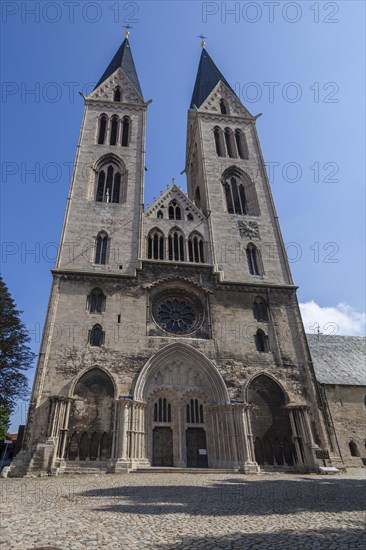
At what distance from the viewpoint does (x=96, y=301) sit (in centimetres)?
2012

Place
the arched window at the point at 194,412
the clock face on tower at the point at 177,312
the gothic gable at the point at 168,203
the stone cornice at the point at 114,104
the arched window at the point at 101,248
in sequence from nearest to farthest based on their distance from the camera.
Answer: the arched window at the point at 194,412
the clock face on tower at the point at 177,312
the arched window at the point at 101,248
the gothic gable at the point at 168,203
the stone cornice at the point at 114,104

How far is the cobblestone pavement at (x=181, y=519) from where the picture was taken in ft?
14.6

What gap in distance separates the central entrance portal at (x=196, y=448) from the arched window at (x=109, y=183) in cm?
1655

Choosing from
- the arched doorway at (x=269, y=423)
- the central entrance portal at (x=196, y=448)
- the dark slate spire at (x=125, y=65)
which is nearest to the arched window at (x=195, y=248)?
the arched doorway at (x=269, y=423)

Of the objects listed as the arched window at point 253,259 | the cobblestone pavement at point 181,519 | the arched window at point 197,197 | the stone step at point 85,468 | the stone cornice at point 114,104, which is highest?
the stone cornice at point 114,104

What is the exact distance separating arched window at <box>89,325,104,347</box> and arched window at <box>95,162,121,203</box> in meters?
10.5

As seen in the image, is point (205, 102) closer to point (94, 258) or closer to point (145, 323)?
point (94, 258)

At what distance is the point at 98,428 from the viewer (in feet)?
53.6

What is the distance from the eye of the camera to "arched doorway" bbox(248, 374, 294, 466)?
56.2 ft

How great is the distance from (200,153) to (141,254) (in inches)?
496

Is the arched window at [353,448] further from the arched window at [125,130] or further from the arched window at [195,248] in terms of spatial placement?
the arched window at [125,130]

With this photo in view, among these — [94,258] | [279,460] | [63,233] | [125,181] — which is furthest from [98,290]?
[279,460]

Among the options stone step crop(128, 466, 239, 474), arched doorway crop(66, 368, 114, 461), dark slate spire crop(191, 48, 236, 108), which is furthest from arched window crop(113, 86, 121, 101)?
stone step crop(128, 466, 239, 474)

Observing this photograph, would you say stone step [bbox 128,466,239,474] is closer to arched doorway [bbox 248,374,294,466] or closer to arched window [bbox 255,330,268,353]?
arched doorway [bbox 248,374,294,466]
